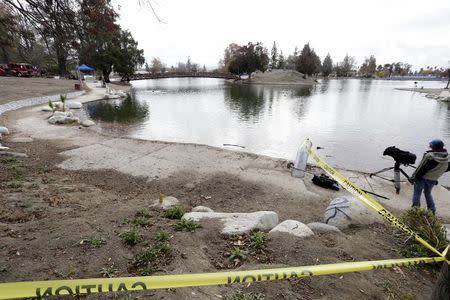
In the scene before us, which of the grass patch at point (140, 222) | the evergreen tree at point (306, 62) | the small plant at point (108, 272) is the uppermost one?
the evergreen tree at point (306, 62)

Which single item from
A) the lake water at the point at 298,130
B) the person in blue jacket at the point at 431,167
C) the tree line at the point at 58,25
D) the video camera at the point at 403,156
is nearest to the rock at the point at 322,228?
the person in blue jacket at the point at 431,167

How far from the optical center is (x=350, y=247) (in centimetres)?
395

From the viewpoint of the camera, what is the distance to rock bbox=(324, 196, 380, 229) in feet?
16.7

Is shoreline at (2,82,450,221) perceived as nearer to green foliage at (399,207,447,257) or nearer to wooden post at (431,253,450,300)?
green foliage at (399,207,447,257)

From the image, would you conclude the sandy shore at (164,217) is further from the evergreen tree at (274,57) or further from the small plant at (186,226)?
the evergreen tree at (274,57)

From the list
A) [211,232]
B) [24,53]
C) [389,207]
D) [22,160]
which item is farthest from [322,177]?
[22,160]

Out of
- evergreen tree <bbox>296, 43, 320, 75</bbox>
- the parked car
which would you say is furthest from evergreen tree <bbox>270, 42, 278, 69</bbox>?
the parked car

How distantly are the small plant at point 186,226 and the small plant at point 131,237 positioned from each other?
61cm

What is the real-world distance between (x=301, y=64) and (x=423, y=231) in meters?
89.2

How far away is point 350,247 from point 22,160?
954cm

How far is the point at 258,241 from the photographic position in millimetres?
3812

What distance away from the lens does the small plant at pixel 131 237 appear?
3.75 meters

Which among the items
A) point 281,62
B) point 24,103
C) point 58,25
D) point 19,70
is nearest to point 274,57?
point 281,62

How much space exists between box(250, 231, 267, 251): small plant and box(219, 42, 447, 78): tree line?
80957 mm
